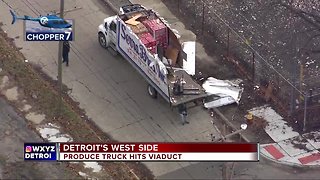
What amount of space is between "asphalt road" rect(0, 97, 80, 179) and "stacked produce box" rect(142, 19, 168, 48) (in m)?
6.43

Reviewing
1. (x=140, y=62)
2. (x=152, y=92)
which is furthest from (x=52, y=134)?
(x=140, y=62)

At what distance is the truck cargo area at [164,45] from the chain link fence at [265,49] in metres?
2.95

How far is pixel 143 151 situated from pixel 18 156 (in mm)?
6039

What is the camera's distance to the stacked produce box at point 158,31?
1160 inches

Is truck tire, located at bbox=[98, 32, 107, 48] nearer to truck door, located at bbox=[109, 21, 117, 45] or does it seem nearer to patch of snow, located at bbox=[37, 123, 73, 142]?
truck door, located at bbox=[109, 21, 117, 45]

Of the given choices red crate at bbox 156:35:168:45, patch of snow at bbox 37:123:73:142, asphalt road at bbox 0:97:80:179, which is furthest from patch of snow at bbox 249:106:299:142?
asphalt road at bbox 0:97:80:179

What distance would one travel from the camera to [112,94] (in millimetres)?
29016

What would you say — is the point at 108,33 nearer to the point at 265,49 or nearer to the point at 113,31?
the point at 113,31

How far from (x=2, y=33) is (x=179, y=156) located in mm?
14061

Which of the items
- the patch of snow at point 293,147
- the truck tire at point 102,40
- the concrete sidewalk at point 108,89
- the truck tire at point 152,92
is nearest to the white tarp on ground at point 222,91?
the concrete sidewalk at point 108,89

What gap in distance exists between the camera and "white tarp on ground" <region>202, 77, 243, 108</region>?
93.4 ft

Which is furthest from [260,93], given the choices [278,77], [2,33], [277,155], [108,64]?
[2,33]

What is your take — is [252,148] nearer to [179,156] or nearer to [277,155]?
[179,156]

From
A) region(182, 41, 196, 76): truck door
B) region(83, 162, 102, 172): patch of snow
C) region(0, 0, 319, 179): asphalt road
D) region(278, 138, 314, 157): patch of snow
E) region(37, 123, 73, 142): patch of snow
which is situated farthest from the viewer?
region(182, 41, 196, 76): truck door
